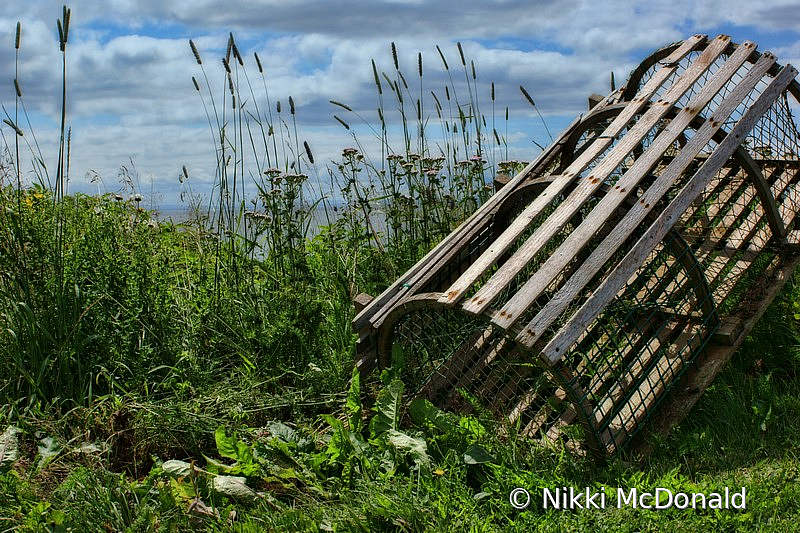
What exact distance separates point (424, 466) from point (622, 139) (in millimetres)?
1524

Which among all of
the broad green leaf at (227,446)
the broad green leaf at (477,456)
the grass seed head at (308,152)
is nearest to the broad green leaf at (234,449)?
the broad green leaf at (227,446)

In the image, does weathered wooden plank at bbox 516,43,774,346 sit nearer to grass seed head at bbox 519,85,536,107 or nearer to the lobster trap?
the lobster trap

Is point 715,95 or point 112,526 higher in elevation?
point 715,95

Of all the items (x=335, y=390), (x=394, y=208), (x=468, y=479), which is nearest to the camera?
(x=468, y=479)

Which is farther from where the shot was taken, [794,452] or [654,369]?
[654,369]

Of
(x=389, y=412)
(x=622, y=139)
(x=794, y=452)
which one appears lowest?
(x=794, y=452)

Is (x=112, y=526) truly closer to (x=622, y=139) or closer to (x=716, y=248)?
(x=622, y=139)

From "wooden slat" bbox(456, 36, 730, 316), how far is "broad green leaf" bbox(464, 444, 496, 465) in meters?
0.49

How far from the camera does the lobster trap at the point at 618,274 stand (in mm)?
2746

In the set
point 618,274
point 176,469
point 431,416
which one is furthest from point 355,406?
point 618,274

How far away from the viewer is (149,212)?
4555mm

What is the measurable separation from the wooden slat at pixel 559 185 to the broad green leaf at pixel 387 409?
1.37 ft

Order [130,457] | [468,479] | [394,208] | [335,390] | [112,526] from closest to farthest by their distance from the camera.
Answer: [112,526], [468,479], [130,457], [335,390], [394,208]

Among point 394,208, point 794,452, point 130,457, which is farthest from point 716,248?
point 130,457
